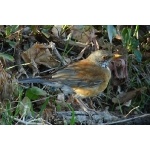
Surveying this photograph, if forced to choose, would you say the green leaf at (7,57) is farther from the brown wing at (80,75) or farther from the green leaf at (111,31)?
the green leaf at (111,31)

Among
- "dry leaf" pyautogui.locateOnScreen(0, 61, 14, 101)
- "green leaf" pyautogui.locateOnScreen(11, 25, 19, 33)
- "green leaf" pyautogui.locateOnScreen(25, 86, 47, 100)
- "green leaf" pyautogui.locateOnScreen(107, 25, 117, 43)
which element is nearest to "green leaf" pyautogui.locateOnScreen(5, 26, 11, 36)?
"green leaf" pyautogui.locateOnScreen(11, 25, 19, 33)

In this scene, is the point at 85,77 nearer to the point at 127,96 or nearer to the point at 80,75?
the point at 80,75

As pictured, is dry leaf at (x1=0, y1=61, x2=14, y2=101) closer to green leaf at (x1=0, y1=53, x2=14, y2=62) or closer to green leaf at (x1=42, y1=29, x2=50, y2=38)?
green leaf at (x1=0, y1=53, x2=14, y2=62)

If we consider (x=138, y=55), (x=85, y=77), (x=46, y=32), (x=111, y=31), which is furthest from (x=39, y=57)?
(x=138, y=55)
